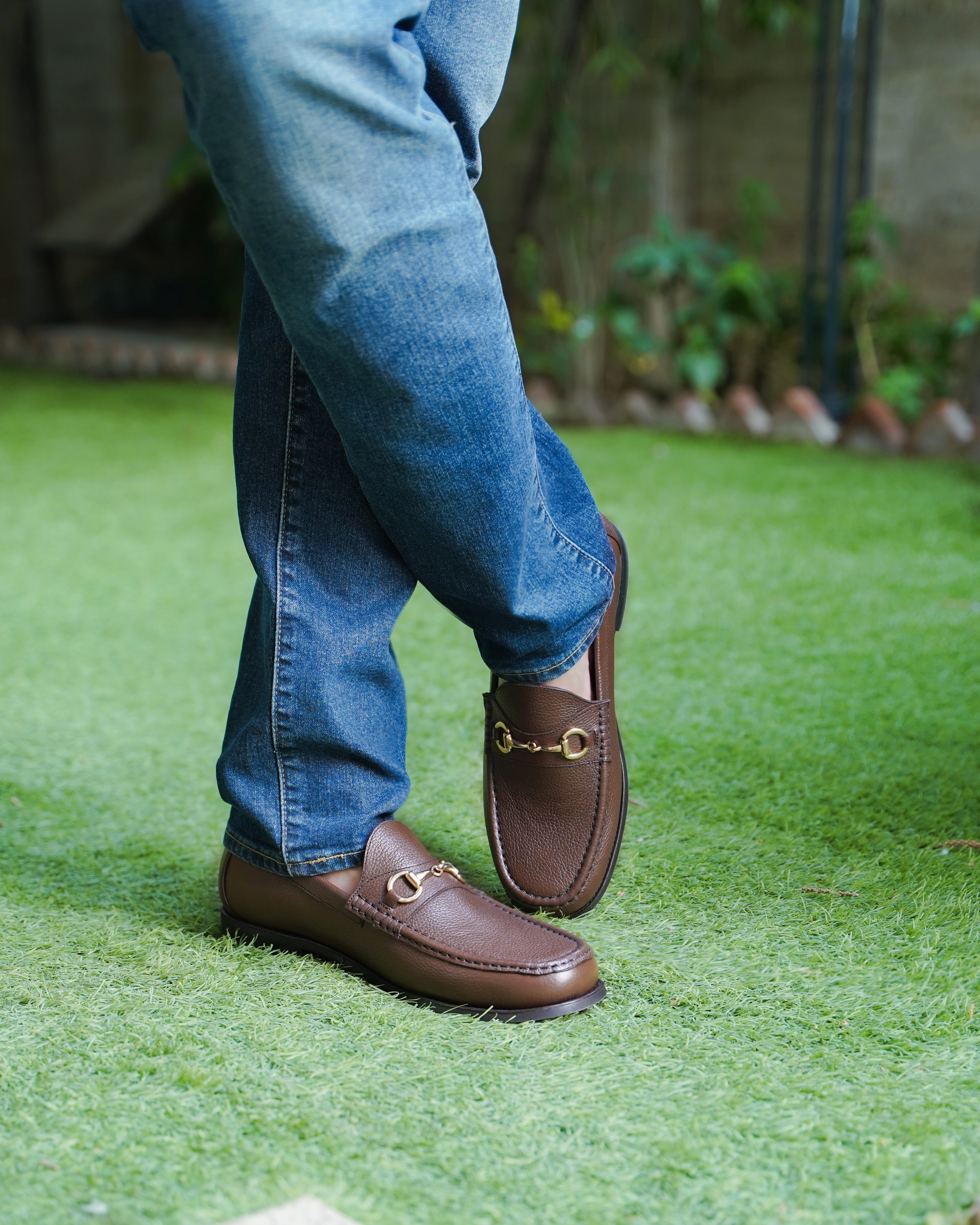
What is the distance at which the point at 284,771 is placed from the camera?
84 cm

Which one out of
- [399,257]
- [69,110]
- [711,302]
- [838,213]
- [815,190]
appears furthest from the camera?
[69,110]

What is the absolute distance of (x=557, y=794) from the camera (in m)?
0.91

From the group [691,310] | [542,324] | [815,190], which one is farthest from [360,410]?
[542,324]

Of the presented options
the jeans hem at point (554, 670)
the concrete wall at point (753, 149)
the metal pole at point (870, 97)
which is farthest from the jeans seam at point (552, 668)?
the concrete wall at point (753, 149)

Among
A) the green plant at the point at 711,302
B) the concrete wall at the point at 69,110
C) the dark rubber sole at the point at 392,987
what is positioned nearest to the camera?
the dark rubber sole at the point at 392,987

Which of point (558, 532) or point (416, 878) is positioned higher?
point (558, 532)

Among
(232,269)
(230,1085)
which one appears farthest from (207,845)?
(232,269)

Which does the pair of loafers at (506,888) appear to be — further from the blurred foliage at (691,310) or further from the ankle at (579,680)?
the blurred foliage at (691,310)

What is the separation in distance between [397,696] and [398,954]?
0.19m

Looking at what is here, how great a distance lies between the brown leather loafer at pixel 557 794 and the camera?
0.90 m

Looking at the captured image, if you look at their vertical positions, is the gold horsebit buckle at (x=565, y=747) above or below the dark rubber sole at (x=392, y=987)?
above

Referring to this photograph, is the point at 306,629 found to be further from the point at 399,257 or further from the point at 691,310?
the point at 691,310

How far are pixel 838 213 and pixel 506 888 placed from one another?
8.49 ft

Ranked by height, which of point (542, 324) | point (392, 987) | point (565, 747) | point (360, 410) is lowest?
point (542, 324)
